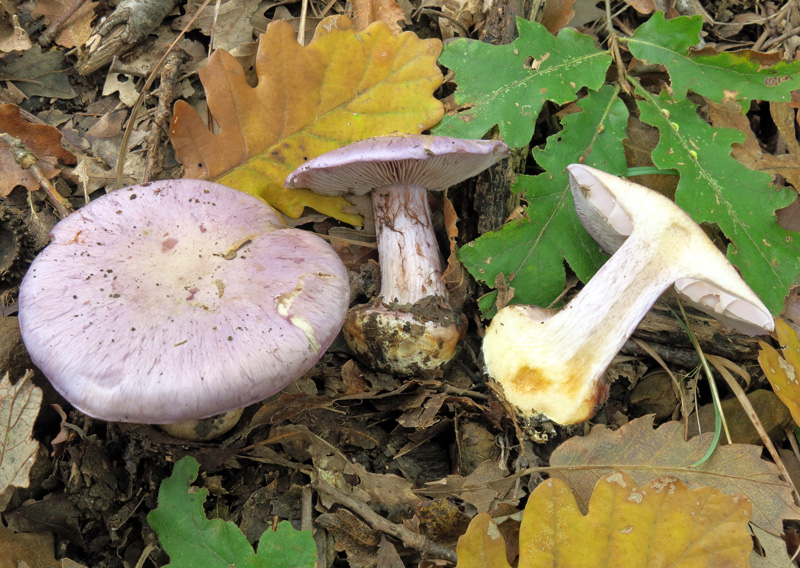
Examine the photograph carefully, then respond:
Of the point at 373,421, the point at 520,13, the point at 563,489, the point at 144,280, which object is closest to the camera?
the point at 563,489

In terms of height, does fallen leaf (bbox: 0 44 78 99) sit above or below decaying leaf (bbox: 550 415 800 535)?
above

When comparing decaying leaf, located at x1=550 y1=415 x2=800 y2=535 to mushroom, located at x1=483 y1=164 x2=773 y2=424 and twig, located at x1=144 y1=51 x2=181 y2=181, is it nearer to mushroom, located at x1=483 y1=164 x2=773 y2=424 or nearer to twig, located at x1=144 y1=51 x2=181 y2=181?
mushroom, located at x1=483 y1=164 x2=773 y2=424

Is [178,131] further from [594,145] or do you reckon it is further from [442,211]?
[594,145]

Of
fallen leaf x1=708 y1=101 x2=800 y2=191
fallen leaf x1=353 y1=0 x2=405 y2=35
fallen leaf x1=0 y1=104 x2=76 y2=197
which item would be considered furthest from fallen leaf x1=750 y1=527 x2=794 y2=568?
fallen leaf x1=0 y1=104 x2=76 y2=197

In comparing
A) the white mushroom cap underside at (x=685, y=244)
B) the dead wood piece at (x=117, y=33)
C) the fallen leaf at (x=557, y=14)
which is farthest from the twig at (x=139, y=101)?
the white mushroom cap underside at (x=685, y=244)

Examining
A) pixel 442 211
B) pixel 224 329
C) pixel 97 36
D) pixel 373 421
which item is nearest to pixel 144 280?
pixel 224 329

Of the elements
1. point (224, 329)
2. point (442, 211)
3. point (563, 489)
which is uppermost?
point (224, 329)

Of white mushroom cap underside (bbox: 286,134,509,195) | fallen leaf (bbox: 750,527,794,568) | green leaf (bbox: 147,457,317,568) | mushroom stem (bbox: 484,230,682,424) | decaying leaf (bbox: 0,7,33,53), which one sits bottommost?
fallen leaf (bbox: 750,527,794,568)
